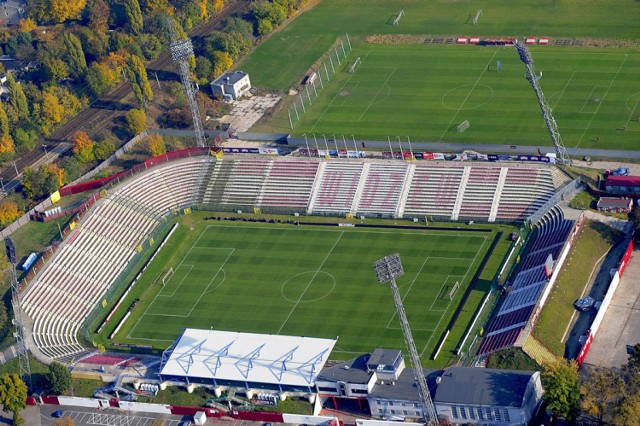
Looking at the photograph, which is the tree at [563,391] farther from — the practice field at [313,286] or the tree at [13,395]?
the tree at [13,395]

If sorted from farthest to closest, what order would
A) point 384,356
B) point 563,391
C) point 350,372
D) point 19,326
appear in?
point 19,326 < point 350,372 < point 384,356 < point 563,391

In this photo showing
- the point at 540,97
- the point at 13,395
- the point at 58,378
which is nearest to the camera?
the point at 13,395

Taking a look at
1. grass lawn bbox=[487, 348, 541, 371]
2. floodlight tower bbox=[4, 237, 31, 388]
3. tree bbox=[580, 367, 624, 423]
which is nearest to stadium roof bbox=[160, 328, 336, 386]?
floodlight tower bbox=[4, 237, 31, 388]

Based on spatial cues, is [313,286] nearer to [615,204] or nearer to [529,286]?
[529,286]

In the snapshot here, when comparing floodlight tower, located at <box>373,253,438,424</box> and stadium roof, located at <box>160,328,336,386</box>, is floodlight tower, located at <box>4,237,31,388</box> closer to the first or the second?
stadium roof, located at <box>160,328,336,386</box>

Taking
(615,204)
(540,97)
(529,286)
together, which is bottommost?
(529,286)

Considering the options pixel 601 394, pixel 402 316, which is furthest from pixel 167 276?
pixel 601 394

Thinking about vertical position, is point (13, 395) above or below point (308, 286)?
above
